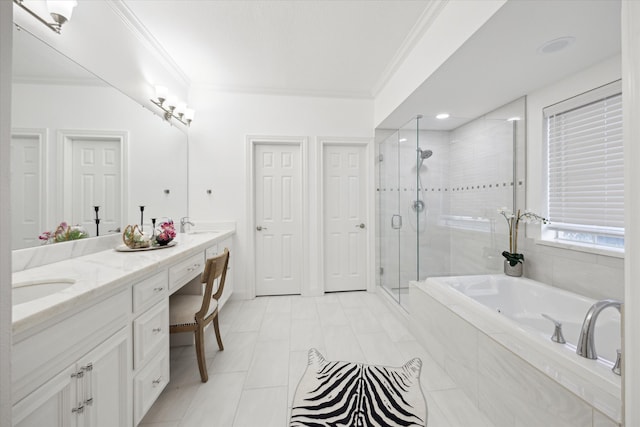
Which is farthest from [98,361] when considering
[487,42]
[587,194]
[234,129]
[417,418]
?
[587,194]

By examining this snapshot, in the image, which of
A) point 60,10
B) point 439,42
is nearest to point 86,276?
point 60,10

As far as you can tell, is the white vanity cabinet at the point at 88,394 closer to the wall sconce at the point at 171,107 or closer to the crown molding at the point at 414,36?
the wall sconce at the point at 171,107

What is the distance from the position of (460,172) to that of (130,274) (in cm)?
276

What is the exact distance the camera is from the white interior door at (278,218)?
3223mm

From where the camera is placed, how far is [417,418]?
1.21 meters

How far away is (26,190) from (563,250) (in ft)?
11.0

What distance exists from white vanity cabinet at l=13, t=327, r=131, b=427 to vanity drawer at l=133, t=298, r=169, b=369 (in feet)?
0.19

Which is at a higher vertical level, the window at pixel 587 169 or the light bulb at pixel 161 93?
the light bulb at pixel 161 93

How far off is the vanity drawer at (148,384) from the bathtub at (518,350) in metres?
1.71

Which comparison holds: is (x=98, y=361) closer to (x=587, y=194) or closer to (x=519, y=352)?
(x=519, y=352)

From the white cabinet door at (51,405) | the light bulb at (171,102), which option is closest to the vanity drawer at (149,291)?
the white cabinet door at (51,405)

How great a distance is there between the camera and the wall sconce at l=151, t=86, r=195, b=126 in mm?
2332

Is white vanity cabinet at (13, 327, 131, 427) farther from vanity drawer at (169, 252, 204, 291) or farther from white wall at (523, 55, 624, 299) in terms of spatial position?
white wall at (523, 55, 624, 299)

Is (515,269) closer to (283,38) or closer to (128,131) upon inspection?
(283,38)
